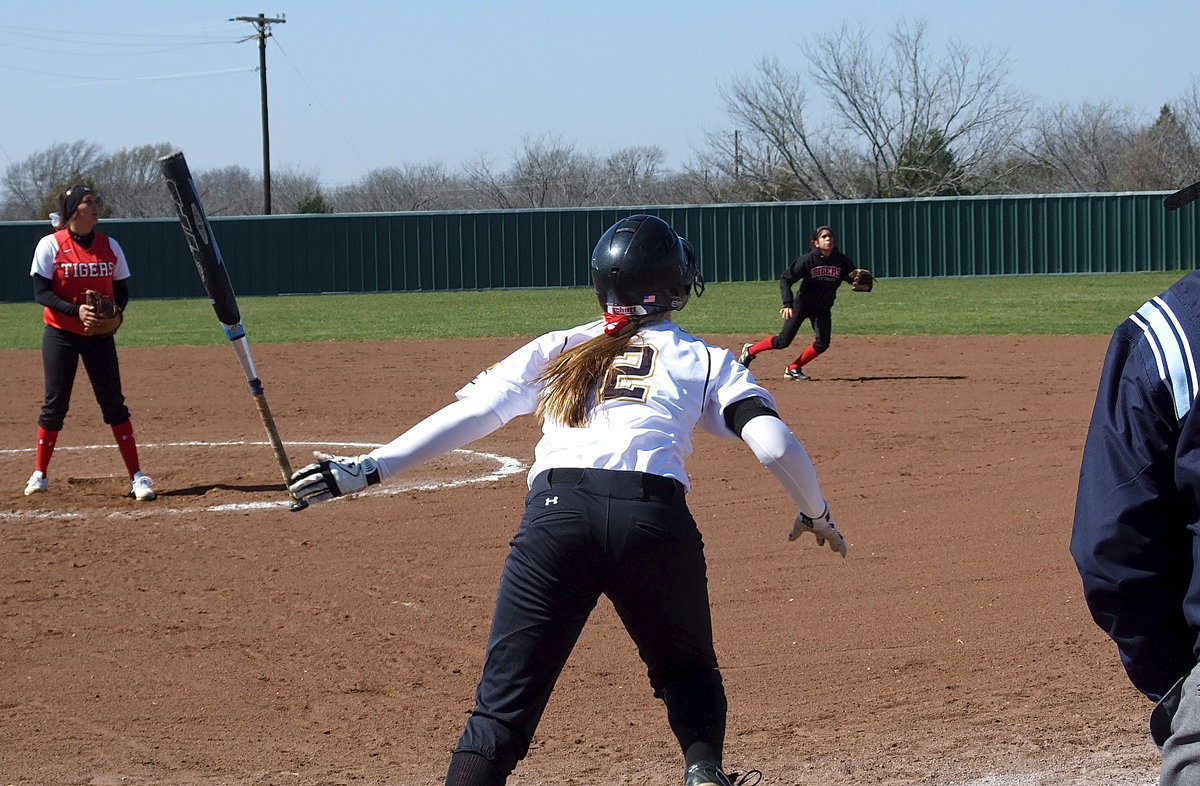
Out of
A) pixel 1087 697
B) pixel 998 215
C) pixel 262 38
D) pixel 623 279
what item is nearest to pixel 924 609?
pixel 1087 697

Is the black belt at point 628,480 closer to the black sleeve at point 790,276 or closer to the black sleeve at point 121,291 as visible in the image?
the black sleeve at point 121,291

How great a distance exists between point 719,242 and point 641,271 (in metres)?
32.3

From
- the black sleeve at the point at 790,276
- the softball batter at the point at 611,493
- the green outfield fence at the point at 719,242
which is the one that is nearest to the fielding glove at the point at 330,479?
the softball batter at the point at 611,493

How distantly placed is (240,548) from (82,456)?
12.5 ft

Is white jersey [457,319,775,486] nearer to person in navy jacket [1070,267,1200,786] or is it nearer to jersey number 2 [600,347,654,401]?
jersey number 2 [600,347,654,401]

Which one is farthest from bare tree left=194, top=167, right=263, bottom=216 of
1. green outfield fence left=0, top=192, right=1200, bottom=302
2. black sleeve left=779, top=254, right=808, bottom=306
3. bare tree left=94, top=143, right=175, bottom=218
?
black sleeve left=779, top=254, right=808, bottom=306

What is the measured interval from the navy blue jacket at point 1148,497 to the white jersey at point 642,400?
1245mm

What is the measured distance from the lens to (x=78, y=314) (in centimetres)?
827

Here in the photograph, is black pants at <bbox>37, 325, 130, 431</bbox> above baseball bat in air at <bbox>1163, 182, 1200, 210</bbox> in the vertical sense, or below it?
below

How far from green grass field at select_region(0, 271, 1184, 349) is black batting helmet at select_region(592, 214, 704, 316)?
16.1 m

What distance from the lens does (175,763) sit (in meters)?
4.42

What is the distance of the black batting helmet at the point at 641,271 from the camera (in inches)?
143

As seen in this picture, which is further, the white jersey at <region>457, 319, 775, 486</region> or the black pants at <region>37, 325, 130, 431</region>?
the black pants at <region>37, 325, 130, 431</region>

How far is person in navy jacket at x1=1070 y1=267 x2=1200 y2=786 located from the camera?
6.70ft
